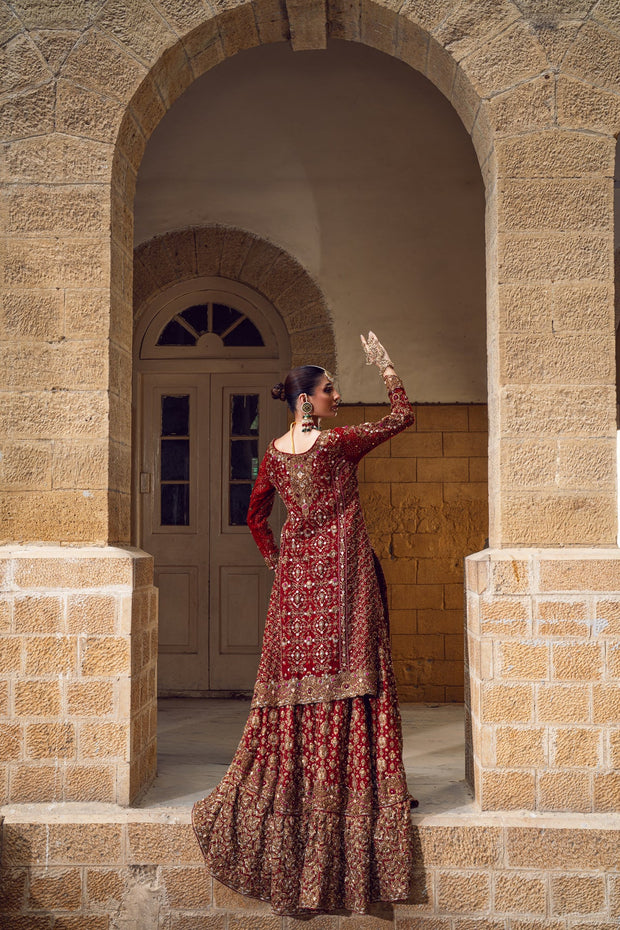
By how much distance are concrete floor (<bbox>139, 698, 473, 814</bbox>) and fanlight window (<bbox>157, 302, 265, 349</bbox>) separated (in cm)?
247

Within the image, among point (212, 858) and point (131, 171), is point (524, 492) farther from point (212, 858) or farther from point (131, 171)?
point (131, 171)

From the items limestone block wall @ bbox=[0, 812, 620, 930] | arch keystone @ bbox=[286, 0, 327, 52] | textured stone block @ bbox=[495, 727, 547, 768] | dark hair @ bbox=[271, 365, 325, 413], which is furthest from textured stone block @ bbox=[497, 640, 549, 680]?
arch keystone @ bbox=[286, 0, 327, 52]

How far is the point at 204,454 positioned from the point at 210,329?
877 mm

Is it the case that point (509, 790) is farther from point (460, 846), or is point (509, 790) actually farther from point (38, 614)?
point (38, 614)

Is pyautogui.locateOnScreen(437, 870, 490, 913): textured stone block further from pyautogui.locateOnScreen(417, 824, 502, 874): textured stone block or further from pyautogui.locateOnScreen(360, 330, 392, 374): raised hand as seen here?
pyautogui.locateOnScreen(360, 330, 392, 374): raised hand

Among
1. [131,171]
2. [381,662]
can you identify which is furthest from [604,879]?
[131,171]

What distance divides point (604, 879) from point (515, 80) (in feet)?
10.1

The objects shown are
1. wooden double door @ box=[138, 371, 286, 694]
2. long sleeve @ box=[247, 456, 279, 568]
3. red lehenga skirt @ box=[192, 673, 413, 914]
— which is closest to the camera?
red lehenga skirt @ box=[192, 673, 413, 914]

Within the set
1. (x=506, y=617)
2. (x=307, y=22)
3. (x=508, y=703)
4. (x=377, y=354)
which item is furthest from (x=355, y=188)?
(x=508, y=703)

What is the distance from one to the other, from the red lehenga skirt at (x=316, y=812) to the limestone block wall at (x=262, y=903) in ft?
0.38

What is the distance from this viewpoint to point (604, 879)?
335 centimetres

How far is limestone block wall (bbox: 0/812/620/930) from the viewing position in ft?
11.0

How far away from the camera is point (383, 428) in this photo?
11.6 feet

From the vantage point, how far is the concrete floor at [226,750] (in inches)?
146
